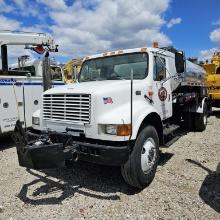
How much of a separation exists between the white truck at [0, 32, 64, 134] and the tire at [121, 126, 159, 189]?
373cm

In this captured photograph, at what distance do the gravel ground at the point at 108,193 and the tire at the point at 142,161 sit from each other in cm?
23

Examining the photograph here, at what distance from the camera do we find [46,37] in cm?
983

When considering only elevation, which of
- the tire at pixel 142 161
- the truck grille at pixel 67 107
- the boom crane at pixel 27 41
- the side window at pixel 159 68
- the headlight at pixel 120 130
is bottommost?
the tire at pixel 142 161

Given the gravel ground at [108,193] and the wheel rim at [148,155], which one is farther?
the wheel rim at [148,155]

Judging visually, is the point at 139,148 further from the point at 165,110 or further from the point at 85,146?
A: the point at 165,110

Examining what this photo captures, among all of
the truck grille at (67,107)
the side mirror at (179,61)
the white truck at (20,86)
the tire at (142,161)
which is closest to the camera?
the tire at (142,161)

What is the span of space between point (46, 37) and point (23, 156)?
242 inches

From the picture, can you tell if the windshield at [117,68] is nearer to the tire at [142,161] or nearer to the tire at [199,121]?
the tire at [142,161]

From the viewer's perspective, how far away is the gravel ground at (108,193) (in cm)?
435

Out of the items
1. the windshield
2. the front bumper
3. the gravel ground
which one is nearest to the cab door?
the windshield

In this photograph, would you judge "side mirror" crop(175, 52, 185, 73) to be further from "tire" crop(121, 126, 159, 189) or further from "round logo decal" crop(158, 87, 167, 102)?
"tire" crop(121, 126, 159, 189)

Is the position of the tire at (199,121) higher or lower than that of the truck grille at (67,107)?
lower

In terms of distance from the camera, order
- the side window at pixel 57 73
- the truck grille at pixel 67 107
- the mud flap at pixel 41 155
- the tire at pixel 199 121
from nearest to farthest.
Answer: the mud flap at pixel 41 155 → the truck grille at pixel 67 107 → the tire at pixel 199 121 → the side window at pixel 57 73

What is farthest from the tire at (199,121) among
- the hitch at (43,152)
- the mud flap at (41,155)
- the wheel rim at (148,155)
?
the mud flap at (41,155)
